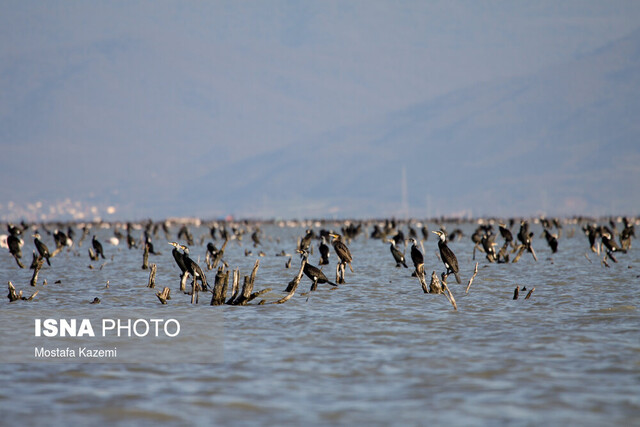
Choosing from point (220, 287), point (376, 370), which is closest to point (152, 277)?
point (220, 287)

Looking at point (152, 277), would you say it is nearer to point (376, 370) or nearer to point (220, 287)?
point (220, 287)

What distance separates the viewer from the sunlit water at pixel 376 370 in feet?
34.4

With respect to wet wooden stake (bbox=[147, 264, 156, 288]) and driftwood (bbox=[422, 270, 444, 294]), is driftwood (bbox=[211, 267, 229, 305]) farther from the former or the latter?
driftwood (bbox=[422, 270, 444, 294])

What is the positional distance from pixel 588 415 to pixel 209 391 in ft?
15.2

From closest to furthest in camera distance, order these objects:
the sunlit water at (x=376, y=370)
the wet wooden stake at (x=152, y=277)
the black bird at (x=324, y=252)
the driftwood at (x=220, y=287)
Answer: the sunlit water at (x=376, y=370)
the driftwood at (x=220, y=287)
the wet wooden stake at (x=152, y=277)
the black bird at (x=324, y=252)

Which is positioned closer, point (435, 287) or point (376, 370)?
point (376, 370)

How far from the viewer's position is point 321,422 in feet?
33.3

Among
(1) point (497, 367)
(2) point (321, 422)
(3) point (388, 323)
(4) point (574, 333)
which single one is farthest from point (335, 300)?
(2) point (321, 422)

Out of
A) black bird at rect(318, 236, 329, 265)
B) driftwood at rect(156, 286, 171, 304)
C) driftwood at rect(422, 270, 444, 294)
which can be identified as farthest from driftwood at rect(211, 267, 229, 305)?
black bird at rect(318, 236, 329, 265)

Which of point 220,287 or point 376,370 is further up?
point 220,287

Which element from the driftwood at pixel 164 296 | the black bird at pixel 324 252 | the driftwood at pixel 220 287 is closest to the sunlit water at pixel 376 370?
the driftwood at pixel 164 296

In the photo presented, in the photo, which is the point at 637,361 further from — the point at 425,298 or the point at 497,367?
the point at 425,298

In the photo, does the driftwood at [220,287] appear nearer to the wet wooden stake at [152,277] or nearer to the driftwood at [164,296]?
the driftwood at [164,296]

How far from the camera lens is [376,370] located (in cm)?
1277
